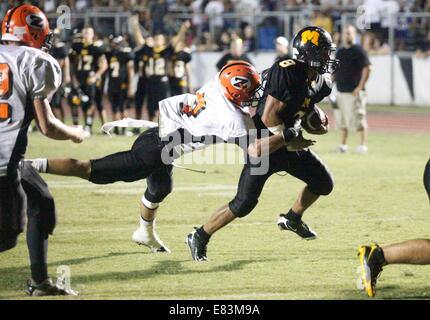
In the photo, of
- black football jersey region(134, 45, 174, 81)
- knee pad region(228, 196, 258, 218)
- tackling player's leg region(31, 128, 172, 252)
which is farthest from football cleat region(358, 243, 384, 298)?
black football jersey region(134, 45, 174, 81)

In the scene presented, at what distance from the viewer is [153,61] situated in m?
15.5

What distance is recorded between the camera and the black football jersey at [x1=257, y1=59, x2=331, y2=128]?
Answer: 6500 mm

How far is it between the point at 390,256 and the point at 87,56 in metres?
10.6

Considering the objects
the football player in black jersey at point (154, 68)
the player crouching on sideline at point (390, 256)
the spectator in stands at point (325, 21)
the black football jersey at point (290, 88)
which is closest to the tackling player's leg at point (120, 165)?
the black football jersey at point (290, 88)

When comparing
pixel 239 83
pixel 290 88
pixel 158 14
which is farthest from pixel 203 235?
pixel 158 14

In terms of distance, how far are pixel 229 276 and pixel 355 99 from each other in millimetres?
7899

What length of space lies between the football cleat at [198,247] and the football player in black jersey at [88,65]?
888 centimetres

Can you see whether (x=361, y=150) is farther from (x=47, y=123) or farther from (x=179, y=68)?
(x=47, y=123)

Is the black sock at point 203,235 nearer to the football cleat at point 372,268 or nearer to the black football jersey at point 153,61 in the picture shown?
the football cleat at point 372,268

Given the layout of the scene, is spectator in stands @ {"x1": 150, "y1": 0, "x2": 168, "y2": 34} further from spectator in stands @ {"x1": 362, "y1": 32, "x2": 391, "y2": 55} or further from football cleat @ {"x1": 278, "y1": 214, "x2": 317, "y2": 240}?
football cleat @ {"x1": 278, "y1": 214, "x2": 317, "y2": 240}

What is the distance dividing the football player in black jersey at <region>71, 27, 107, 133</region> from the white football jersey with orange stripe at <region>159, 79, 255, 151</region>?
8806mm

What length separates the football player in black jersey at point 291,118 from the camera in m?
6.52

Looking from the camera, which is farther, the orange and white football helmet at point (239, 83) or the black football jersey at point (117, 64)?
the black football jersey at point (117, 64)
